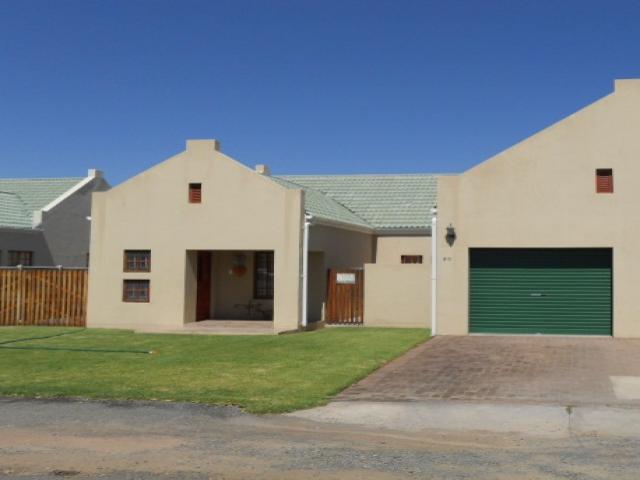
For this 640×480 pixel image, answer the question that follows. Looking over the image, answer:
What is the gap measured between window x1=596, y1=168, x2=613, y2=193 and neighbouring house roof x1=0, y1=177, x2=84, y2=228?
63.9ft

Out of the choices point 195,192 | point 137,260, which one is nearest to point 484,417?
point 195,192

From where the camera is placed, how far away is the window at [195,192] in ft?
75.3

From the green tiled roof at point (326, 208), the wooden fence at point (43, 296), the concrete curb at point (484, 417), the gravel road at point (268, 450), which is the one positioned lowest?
the gravel road at point (268, 450)

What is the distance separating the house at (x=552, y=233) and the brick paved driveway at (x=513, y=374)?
1.74 meters

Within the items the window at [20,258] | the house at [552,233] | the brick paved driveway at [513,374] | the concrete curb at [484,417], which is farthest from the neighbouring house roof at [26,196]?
the concrete curb at [484,417]

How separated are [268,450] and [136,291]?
16.3 metres

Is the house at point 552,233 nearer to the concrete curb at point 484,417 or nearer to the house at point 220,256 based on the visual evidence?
the house at point 220,256

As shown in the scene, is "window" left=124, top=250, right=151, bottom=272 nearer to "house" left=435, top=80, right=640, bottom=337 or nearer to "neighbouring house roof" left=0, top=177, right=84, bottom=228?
"neighbouring house roof" left=0, top=177, right=84, bottom=228

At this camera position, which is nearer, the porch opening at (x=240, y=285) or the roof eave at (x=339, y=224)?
the roof eave at (x=339, y=224)

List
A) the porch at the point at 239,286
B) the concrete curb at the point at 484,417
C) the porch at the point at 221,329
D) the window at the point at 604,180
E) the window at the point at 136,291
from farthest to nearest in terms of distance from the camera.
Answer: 1. the porch at the point at 239,286
2. the window at the point at 136,291
3. the porch at the point at 221,329
4. the window at the point at 604,180
5. the concrete curb at the point at 484,417

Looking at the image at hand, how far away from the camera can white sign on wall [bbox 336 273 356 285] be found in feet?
78.6

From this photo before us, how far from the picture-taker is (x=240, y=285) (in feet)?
83.2

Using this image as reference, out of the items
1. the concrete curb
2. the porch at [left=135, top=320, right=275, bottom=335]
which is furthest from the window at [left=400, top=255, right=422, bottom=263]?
the concrete curb

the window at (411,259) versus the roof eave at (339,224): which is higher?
the roof eave at (339,224)
